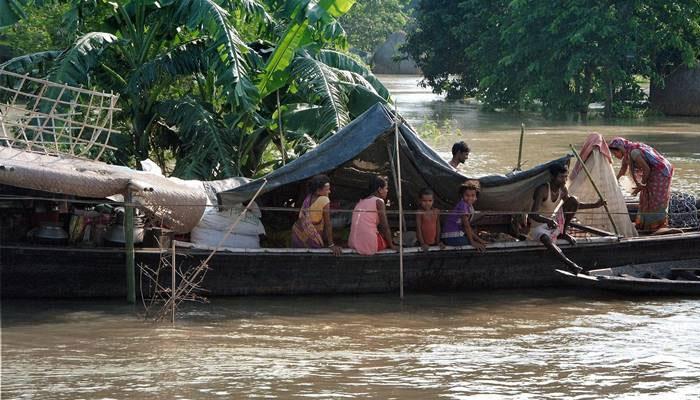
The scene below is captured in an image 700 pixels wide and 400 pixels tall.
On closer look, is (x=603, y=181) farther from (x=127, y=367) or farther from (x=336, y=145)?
(x=127, y=367)

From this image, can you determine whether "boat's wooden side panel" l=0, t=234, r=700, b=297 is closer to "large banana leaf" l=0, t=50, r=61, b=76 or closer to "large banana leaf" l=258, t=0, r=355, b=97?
"large banana leaf" l=258, t=0, r=355, b=97

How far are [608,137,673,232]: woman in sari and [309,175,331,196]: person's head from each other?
2.99m

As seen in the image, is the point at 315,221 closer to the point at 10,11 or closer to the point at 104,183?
the point at 104,183

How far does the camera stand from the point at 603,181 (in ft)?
34.8

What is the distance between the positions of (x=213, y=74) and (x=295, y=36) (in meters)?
1.50

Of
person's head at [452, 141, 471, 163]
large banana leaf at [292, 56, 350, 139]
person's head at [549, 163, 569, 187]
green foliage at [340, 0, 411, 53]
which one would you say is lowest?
person's head at [549, 163, 569, 187]

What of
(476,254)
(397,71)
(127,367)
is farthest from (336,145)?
(397,71)

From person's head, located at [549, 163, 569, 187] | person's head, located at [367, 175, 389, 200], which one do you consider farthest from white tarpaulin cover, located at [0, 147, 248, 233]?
person's head, located at [549, 163, 569, 187]

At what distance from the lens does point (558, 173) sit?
10125 mm

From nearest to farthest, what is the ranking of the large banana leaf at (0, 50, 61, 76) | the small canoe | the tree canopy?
the small canoe, the large banana leaf at (0, 50, 61, 76), the tree canopy

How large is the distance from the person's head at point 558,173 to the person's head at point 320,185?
6.75 ft

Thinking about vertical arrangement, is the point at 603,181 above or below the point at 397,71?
below

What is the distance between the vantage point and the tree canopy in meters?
25.4

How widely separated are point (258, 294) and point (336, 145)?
1393 mm
